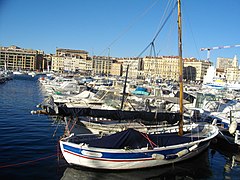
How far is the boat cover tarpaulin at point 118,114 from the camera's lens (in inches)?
501

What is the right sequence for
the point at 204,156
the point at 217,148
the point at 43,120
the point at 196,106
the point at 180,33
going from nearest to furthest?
the point at 180,33, the point at 204,156, the point at 217,148, the point at 43,120, the point at 196,106

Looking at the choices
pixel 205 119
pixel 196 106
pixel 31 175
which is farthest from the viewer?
pixel 196 106

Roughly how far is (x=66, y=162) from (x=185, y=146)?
607 centimetres

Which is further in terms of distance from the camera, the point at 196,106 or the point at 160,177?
the point at 196,106

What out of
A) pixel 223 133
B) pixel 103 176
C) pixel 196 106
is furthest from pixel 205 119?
pixel 103 176

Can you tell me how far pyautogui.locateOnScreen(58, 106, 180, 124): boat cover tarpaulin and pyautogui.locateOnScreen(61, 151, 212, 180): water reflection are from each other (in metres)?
2.67

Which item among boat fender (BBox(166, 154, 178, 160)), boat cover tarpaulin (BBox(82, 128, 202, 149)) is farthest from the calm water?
boat cover tarpaulin (BBox(82, 128, 202, 149))

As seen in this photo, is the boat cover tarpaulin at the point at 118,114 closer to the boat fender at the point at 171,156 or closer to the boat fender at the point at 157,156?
the boat fender at the point at 171,156

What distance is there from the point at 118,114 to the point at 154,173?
3601mm

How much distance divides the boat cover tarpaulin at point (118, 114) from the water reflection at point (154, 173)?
8.76 ft

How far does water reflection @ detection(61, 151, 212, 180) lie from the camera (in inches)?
438

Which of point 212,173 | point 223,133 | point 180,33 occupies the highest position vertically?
point 180,33

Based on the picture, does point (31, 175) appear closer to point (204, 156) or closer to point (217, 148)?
point (204, 156)

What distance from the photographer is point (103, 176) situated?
1113 centimetres
